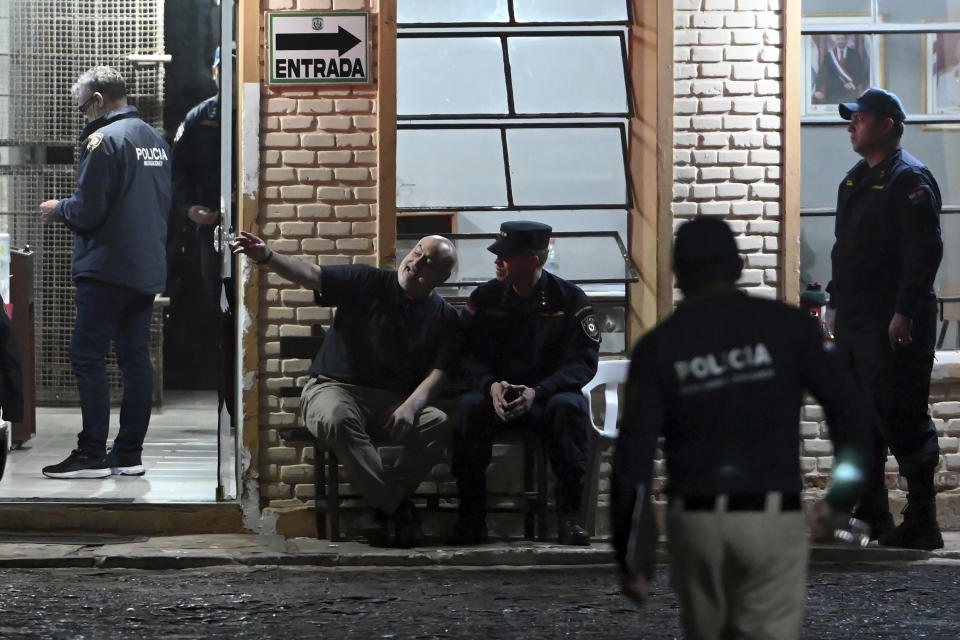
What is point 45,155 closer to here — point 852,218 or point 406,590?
point 406,590

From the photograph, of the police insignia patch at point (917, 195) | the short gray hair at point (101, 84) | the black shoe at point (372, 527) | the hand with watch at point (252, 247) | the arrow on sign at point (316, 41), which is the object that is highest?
the arrow on sign at point (316, 41)

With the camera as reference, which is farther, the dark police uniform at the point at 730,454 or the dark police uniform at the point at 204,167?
the dark police uniform at the point at 204,167

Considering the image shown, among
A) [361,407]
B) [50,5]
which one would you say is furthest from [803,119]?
[50,5]

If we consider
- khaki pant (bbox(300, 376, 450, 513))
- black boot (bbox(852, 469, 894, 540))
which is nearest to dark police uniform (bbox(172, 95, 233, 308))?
khaki pant (bbox(300, 376, 450, 513))

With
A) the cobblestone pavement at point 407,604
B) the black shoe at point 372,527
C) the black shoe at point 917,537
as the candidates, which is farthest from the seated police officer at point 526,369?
the black shoe at point 917,537

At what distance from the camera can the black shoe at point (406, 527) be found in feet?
23.6

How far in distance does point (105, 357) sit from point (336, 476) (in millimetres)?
1634

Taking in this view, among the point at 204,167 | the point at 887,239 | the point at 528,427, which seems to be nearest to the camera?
the point at 887,239

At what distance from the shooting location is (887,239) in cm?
720

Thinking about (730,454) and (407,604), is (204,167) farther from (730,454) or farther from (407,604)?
(730,454)

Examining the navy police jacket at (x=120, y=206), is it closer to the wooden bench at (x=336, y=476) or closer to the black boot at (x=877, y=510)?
the wooden bench at (x=336, y=476)

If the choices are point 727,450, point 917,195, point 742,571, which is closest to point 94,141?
point 917,195

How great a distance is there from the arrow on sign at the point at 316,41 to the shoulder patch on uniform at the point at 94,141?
1.15 m

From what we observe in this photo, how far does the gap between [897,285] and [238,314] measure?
10.2 feet
